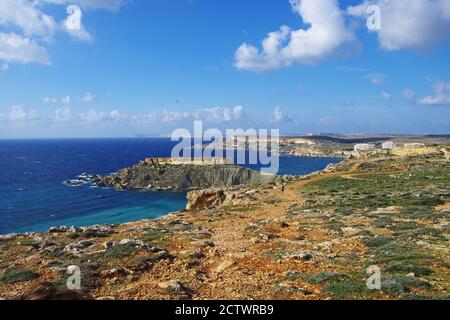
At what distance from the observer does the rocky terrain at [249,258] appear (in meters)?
12.5

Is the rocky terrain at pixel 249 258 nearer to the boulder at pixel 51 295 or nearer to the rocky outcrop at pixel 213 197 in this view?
the boulder at pixel 51 295

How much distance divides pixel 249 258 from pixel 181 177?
286 ft

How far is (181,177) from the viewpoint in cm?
10319

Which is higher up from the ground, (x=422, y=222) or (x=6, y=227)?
(x=422, y=222)

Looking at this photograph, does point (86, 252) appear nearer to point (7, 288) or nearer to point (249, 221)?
point (7, 288)

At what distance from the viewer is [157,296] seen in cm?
1234

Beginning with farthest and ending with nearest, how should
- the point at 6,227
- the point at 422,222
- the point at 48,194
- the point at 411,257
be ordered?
the point at 48,194 → the point at 6,227 → the point at 422,222 → the point at 411,257

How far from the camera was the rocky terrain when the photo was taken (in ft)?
41.1

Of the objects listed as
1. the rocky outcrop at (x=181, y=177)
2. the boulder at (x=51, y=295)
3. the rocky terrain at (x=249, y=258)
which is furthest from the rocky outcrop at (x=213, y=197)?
the rocky outcrop at (x=181, y=177)

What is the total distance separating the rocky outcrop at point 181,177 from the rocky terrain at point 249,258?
2792 inches

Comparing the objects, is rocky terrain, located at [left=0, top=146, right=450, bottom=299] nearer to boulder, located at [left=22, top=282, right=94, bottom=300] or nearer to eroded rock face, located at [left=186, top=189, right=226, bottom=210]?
boulder, located at [left=22, top=282, right=94, bottom=300]
